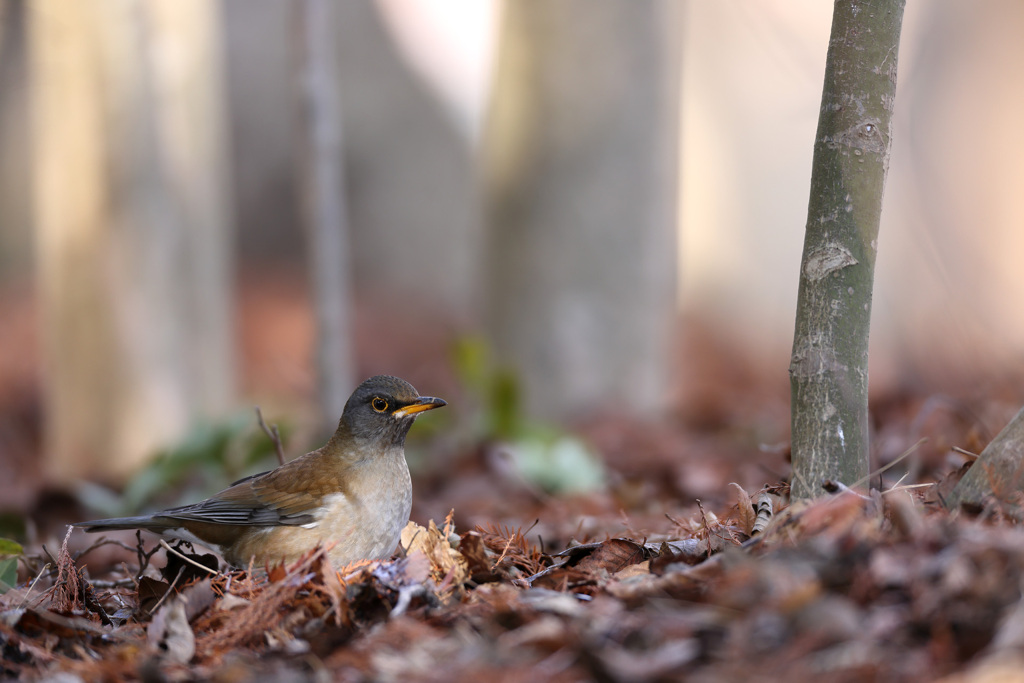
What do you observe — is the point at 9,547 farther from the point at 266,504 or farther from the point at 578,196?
the point at 578,196

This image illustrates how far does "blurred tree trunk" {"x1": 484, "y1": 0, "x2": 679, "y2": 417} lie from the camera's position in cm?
939

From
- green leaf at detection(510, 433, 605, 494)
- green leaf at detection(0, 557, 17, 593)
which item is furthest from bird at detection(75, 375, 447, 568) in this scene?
green leaf at detection(510, 433, 605, 494)

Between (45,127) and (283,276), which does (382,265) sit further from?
(45,127)

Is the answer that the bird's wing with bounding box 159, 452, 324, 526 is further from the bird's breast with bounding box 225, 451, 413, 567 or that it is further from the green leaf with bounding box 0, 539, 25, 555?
the green leaf with bounding box 0, 539, 25, 555

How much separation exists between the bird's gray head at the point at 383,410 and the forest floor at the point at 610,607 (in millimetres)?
588

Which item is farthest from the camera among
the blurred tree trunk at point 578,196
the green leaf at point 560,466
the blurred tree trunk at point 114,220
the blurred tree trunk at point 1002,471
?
the blurred tree trunk at point 578,196

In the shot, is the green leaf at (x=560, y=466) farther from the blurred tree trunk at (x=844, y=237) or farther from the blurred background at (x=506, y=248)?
the blurred tree trunk at (x=844, y=237)

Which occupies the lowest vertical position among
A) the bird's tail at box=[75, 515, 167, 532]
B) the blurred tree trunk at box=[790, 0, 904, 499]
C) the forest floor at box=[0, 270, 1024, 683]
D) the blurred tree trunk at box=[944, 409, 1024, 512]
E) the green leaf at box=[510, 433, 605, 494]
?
the green leaf at box=[510, 433, 605, 494]

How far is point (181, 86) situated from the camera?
8.88 metres

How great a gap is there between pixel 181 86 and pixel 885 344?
42.0 ft

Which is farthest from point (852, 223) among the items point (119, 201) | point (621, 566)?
point (119, 201)

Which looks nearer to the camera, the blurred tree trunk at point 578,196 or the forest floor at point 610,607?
the forest floor at point 610,607

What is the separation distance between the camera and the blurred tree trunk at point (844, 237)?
9.12 ft

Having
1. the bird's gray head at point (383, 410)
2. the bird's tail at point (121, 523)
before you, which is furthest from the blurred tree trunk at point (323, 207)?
the bird's tail at point (121, 523)
